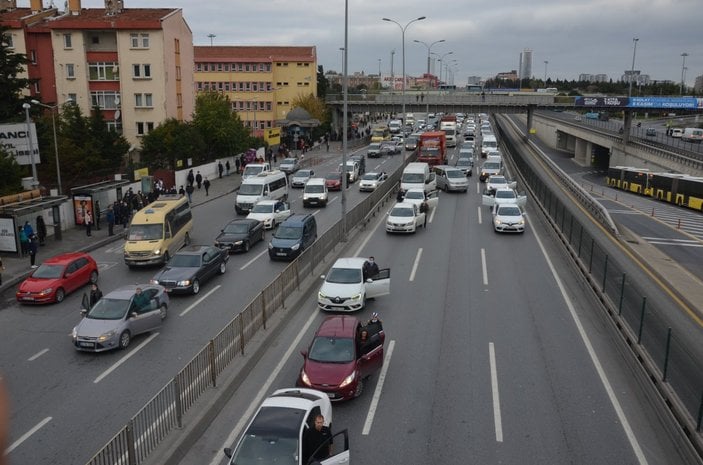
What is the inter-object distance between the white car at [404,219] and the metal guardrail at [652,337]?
801cm

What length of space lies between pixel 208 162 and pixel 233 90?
145 feet

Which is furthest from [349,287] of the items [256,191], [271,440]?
[256,191]

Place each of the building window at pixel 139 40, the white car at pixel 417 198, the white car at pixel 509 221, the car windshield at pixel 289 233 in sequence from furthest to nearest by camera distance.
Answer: the building window at pixel 139 40, the white car at pixel 417 198, the white car at pixel 509 221, the car windshield at pixel 289 233

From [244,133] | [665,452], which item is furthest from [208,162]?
[665,452]

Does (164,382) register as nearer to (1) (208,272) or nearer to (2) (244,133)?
(1) (208,272)

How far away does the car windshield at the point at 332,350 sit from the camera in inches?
559

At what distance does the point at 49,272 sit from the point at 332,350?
496 inches

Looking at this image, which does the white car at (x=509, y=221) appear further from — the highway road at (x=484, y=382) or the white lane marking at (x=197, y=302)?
the white lane marking at (x=197, y=302)

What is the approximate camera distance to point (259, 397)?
14.1m

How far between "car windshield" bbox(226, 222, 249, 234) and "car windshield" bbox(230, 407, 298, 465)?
58.5 feet

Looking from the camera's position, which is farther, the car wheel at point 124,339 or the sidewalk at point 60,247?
the sidewalk at point 60,247

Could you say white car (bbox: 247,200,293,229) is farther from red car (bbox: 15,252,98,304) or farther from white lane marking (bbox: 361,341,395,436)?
white lane marking (bbox: 361,341,395,436)

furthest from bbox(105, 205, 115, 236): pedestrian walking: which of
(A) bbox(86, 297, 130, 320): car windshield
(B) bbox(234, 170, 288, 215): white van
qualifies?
(A) bbox(86, 297, 130, 320): car windshield

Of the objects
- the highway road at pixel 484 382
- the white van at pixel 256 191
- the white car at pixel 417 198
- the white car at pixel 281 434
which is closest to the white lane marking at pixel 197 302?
the highway road at pixel 484 382
